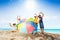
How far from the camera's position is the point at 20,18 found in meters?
1.71

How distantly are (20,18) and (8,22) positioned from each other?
14 cm

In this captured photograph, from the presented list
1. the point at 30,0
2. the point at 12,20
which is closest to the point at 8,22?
the point at 12,20

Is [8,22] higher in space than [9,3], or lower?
lower

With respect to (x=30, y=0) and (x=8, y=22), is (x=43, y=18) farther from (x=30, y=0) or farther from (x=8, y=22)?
(x=8, y=22)

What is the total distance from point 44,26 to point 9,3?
0.44 metres

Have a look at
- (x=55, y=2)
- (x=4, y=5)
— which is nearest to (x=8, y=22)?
(x=4, y=5)

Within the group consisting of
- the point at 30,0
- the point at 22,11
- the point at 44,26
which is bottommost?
the point at 44,26

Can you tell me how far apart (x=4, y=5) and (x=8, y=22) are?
19 cm

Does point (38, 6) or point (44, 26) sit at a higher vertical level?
point (38, 6)

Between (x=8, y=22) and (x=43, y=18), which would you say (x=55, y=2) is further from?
(x=8, y=22)

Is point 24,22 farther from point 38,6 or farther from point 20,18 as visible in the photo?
point 38,6

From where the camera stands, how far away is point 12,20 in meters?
1.74

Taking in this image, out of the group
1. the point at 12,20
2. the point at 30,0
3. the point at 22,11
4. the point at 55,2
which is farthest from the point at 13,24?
the point at 55,2

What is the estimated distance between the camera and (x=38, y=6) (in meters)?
1.71
